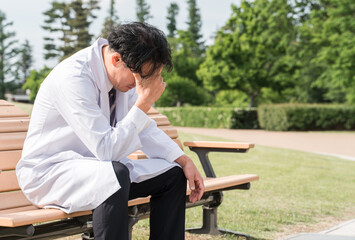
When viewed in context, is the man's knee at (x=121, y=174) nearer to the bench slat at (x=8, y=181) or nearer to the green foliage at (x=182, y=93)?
the bench slat at (x=8, y=181)

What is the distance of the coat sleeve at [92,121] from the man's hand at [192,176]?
0.43 m

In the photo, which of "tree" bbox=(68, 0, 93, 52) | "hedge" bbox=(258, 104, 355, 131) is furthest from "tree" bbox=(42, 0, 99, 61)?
"hedge" bbox=(258, 104, 355, 131)

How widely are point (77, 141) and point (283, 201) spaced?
4.03 m

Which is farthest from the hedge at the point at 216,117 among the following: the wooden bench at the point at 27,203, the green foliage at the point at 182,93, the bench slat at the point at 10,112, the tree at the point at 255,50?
the bench slat at the point at 10,112

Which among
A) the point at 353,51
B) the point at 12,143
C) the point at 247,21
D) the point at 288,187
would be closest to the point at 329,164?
the point at 288,187

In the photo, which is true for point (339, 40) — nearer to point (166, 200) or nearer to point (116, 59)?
point (166, 200)

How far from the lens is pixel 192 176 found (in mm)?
2584

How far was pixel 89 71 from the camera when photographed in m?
2.33

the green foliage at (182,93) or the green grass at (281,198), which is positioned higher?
the green foliage at (182,93)

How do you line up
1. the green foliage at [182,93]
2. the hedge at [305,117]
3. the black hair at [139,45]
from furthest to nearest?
1. the green foliage at [182,93]
2. the hedge at [305,117]
3. the black hair at [139,45]

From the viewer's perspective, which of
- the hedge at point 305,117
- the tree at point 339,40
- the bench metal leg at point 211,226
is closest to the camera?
the bench metal leg at point 211,226

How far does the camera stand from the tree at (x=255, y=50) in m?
33.9

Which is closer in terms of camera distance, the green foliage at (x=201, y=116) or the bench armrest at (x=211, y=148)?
the bench armrest at (x=211, y=148)

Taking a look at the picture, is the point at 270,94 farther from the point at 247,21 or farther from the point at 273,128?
the point at 273,128
